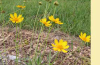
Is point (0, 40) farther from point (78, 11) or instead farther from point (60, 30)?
point (78, 11)

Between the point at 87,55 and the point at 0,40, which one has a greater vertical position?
the point at 0,40

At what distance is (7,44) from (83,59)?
0.86 meters

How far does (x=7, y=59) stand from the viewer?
57.6 inches

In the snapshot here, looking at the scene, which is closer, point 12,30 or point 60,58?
point 60,58

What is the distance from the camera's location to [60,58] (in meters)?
1.58

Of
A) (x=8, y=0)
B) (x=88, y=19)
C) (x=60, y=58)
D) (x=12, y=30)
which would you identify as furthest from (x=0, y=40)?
(x=8, y=0)

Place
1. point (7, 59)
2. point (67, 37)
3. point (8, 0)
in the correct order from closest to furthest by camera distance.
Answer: point (7, 59), point (67, 37), point (8, 0)

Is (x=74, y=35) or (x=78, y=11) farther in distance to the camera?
(x=78, y=11)

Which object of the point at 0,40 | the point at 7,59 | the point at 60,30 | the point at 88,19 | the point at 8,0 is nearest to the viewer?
the point at 7,59

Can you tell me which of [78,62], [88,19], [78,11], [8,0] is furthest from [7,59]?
[8,0]

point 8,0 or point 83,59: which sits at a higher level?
point 8,0

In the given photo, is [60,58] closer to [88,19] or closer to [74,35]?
[74,35]

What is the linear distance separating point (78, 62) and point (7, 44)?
82cm

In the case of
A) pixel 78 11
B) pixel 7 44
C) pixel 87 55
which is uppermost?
pixel 78 11
